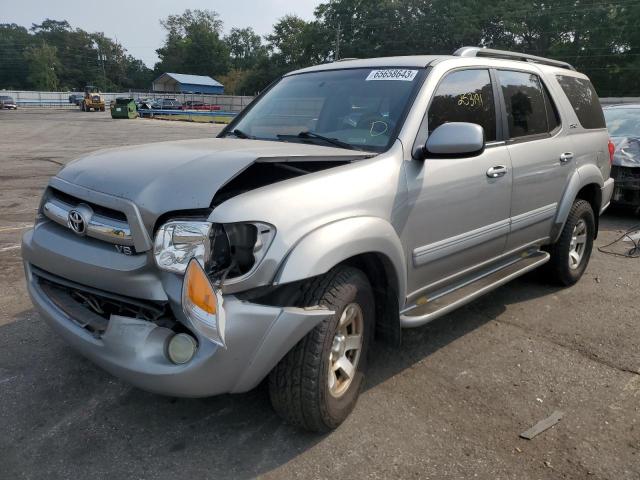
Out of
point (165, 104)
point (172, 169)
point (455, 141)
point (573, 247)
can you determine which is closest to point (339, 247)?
point (172, 169)

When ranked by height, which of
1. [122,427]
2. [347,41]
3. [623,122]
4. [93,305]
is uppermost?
[347,41]

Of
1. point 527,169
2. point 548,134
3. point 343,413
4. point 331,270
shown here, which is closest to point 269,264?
point 331,270

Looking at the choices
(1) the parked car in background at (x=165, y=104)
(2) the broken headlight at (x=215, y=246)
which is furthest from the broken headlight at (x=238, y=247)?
(1) the parked car in background at (x=165, y=104)

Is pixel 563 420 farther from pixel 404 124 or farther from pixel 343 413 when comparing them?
pixel 404 124

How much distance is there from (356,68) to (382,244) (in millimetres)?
1540

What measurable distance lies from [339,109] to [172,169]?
54.0 inches

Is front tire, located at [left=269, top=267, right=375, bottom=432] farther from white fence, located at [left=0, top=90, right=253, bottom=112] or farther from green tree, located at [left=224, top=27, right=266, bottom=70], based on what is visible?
green tree, located at [left=224, top=27, right=266, bottom=70]

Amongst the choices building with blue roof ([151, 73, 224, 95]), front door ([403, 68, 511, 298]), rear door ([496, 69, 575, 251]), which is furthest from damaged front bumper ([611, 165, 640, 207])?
building with blue roof ([151, 73, 224, 95])

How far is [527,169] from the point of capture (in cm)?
394

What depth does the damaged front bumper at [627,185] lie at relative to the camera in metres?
7.60

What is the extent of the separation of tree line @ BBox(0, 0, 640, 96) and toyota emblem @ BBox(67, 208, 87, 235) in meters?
46.9

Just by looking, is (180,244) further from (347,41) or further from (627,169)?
(347,41)

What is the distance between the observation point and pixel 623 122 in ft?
28.7

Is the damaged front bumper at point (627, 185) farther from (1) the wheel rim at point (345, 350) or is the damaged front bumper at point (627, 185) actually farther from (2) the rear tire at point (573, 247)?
(1) the wheel rim at point (345, 350)
